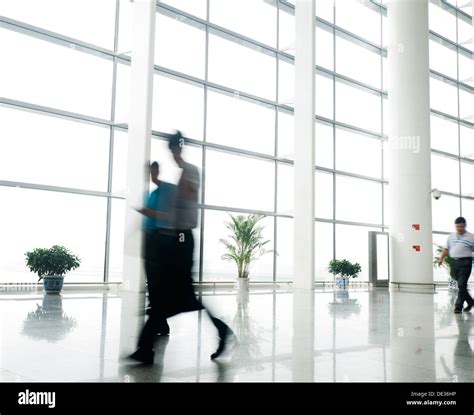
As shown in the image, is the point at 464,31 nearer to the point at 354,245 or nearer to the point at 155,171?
the point at 354,245

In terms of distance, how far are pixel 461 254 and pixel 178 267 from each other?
5707mm

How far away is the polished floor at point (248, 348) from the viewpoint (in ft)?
10.3

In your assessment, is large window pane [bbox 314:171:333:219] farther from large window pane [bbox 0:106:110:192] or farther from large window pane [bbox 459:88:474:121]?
large window pane [bbox 459:88:474:121]

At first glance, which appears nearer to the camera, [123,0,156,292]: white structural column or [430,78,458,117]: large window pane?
→ [123,0,156,292]: white structural column

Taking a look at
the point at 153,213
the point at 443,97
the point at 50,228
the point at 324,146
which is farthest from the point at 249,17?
the point at 153,213

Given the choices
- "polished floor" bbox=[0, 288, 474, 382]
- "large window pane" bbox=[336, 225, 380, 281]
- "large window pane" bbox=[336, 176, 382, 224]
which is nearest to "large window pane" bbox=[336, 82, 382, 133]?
"large window pane" bbox=[336, 176, 382, 224]

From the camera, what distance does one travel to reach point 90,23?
12258 mm

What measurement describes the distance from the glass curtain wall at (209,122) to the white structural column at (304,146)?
72 centimetres

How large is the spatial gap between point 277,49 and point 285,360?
13296 millimetres

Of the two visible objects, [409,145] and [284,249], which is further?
[409,145]

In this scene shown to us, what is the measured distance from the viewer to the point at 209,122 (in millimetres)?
13945

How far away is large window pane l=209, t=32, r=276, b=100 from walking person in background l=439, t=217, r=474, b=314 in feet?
27.7

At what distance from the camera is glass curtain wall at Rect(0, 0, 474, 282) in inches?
442
